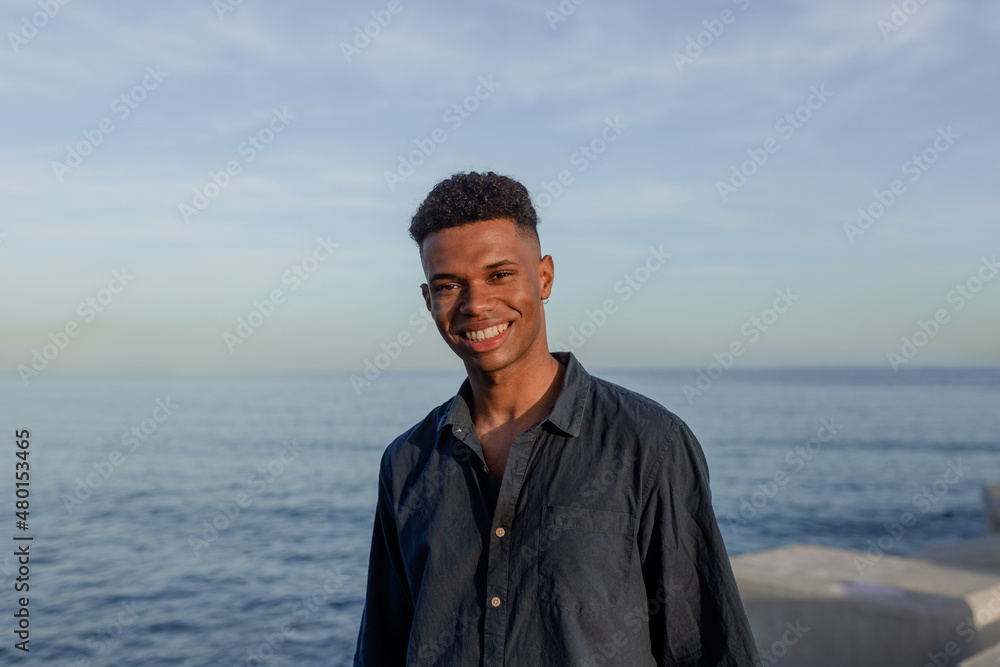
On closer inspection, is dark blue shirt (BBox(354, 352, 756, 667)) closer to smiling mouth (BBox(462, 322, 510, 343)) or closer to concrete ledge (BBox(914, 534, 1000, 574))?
smiling mouth (BBox(462, 322, 510, 343))

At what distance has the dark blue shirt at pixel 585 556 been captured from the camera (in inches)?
80.1

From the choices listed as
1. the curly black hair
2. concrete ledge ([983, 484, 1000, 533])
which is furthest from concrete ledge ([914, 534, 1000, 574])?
the curly black hair

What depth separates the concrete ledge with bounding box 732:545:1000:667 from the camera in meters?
6.30

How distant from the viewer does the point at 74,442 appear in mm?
40344

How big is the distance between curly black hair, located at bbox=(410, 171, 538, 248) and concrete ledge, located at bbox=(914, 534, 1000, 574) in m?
9.04

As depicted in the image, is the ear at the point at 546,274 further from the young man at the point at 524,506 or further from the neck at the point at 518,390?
the neck at the point at 518,390

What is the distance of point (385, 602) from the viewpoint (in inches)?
102

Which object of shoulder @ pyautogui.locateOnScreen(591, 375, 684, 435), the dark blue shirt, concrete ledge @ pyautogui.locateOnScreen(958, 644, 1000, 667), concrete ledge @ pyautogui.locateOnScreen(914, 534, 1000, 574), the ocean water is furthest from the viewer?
the ocean water

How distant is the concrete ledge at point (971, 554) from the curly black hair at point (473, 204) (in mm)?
9036

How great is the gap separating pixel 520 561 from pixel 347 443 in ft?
137

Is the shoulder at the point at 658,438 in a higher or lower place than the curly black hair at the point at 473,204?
lower

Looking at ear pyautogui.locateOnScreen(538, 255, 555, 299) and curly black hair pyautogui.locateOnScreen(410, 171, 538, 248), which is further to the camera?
ear pyautogui.locateOnScreen(538, 255, 555, 299)

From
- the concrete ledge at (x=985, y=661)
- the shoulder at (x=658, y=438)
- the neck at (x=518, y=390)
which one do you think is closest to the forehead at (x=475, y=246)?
the neck at (x=518, y=390)

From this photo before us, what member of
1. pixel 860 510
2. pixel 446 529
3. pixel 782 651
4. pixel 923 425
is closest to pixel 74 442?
pixel 860 510
